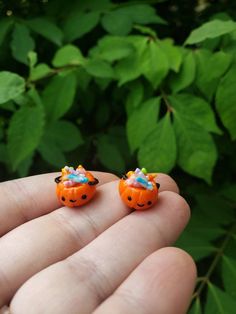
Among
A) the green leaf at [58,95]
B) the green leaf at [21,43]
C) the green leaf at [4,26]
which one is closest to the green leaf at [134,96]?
the green leaf at [58,95]

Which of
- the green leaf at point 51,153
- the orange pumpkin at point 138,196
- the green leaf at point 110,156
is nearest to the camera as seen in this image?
the orange pumpkin at point 138,196

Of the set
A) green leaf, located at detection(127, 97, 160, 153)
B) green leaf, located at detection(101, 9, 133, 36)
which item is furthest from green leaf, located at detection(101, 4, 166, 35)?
green leaf, located at detection(127, 97, 160, 153)

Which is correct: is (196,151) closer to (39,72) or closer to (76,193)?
(76,193)

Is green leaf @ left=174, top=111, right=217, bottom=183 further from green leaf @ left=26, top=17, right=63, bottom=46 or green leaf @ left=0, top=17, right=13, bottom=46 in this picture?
green leaf @ left=0, top=17, right=13, bottom=46

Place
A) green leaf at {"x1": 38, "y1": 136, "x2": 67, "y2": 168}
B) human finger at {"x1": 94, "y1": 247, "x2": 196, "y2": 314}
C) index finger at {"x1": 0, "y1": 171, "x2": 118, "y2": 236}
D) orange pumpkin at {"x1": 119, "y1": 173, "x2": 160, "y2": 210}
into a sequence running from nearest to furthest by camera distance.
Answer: human finger at {"x1": 94, "y1": 247, "x2": 196, "y2": 314} → orange pumpkin at {"x1": 119, "y1": 173, "x2": 160, "y2": 210} → index finger at {"x1": 0, "y1": 171, "x2": 118, "y2": 236} → green leaf at {"x1": 38, "y1": 136, "x2": 67, "y2": 168}

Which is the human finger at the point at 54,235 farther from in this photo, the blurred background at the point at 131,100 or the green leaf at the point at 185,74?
the green leaf at the point at 185,74

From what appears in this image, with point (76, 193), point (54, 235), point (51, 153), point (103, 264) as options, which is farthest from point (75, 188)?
point (51, 153)
